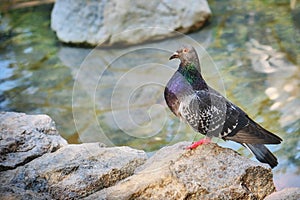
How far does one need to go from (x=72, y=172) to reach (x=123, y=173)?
254 mm

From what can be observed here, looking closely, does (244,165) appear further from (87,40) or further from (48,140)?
(87,40)

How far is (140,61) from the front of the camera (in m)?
5.21

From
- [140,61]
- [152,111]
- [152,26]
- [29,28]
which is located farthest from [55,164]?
[29,28]

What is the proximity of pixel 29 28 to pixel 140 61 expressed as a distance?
1.79 meters

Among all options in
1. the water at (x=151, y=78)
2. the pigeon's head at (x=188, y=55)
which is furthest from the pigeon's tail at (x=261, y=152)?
the water at (x=151, y=78)

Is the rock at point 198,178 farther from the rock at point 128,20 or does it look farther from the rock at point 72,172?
the rock at point 128,20

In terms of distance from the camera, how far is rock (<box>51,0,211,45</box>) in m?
5.58

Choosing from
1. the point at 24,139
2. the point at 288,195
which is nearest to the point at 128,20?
the point at 24,139

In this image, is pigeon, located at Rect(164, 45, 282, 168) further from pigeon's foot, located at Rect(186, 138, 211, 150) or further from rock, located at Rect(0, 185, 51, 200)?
rock, located at Rect(0, 185, 51, 200)

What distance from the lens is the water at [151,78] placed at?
4.04 m

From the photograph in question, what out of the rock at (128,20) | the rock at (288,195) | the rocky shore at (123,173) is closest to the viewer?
the rock at (288,195)

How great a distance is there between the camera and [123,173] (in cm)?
263

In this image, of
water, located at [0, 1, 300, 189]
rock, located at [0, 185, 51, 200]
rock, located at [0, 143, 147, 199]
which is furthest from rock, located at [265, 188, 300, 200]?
rock, located at [0, 185, 51, 200]

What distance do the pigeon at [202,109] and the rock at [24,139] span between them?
0.79m
